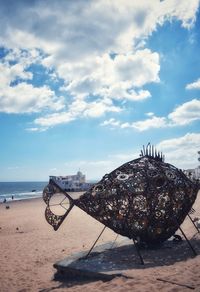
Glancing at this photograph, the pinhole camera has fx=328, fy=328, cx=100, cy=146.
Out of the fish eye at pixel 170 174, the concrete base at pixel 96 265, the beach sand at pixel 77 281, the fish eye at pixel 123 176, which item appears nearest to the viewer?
the beach sand at pixel 77 281

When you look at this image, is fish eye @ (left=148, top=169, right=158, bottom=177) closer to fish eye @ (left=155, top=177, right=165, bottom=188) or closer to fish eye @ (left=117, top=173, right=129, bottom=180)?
fish eye @ (left=155, top=177, right=165, bottom=188)

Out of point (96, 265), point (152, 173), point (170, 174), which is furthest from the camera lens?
point (170, 174)

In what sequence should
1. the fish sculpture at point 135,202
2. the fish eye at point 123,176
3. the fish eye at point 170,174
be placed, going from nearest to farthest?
→ 1. the fish sculpture at point 135,202
2. the fish eye at point 123,176
3. the fish eye at point 170,174

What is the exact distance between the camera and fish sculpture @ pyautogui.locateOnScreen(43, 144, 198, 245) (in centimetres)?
948

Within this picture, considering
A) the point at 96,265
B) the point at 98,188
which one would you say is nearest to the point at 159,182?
the point at 98,188

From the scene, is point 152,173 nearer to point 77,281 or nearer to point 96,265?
point 96,265

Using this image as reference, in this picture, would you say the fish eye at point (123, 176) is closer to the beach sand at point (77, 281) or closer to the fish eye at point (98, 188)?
the fish eye at point (98, 188)

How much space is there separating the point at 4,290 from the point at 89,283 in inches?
98.8

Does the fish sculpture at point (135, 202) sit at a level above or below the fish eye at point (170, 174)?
below

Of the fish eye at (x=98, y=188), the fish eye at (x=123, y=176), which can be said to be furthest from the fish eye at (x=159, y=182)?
the fish eye at (x=98, y=188)

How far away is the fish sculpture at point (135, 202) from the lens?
9.48 meters

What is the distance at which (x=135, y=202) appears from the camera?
31.2ft

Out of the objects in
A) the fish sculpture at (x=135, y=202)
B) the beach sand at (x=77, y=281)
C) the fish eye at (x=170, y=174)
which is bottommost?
the beach sand at (x=77, y=281)

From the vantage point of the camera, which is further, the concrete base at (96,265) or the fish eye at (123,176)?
the fish eye at (123,176)
